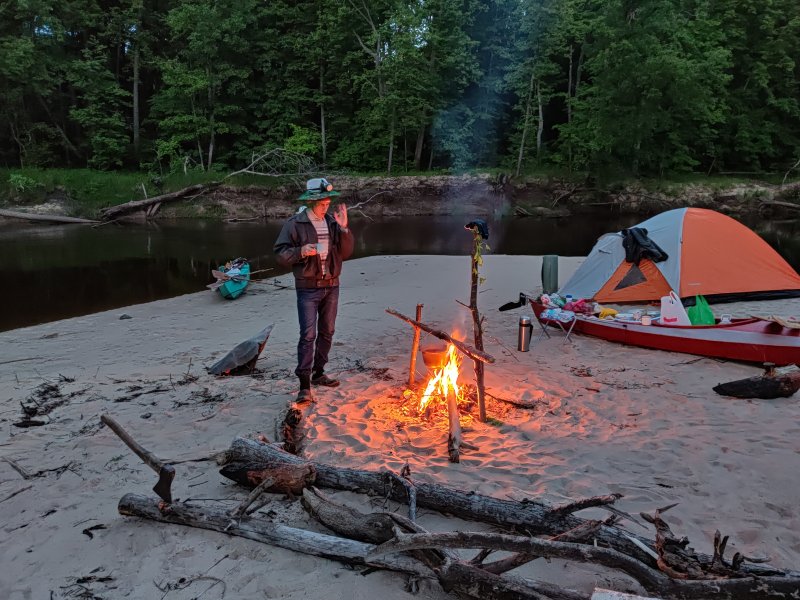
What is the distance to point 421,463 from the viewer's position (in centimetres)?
400

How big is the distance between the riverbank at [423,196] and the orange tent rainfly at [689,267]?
64.1 feet

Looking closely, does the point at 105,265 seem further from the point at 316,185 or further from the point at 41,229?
the point at 316,185

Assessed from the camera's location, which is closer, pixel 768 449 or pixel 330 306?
pixel 768 449

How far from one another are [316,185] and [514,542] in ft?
12.7

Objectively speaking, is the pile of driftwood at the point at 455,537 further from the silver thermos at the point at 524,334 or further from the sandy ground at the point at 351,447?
the silver thermos at the point at 524,334

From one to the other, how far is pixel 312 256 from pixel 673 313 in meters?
4.80

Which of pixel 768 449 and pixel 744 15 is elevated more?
pixel 744 15

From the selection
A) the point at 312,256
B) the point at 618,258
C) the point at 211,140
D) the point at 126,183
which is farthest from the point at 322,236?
the point at 211,140

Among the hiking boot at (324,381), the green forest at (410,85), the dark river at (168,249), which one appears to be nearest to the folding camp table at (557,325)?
the hiking boot at (324,381)

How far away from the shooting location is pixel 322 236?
522 centimetres

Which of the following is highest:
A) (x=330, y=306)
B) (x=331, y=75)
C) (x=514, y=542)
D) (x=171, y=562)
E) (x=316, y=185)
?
(x=331, y=75)

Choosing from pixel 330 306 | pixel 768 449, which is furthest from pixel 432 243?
pixel 768 449

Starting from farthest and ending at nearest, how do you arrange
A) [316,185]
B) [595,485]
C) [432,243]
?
[432,243] < [316,185] < [595,485]

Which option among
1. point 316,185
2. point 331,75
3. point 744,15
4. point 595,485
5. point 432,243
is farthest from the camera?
point 331,75
